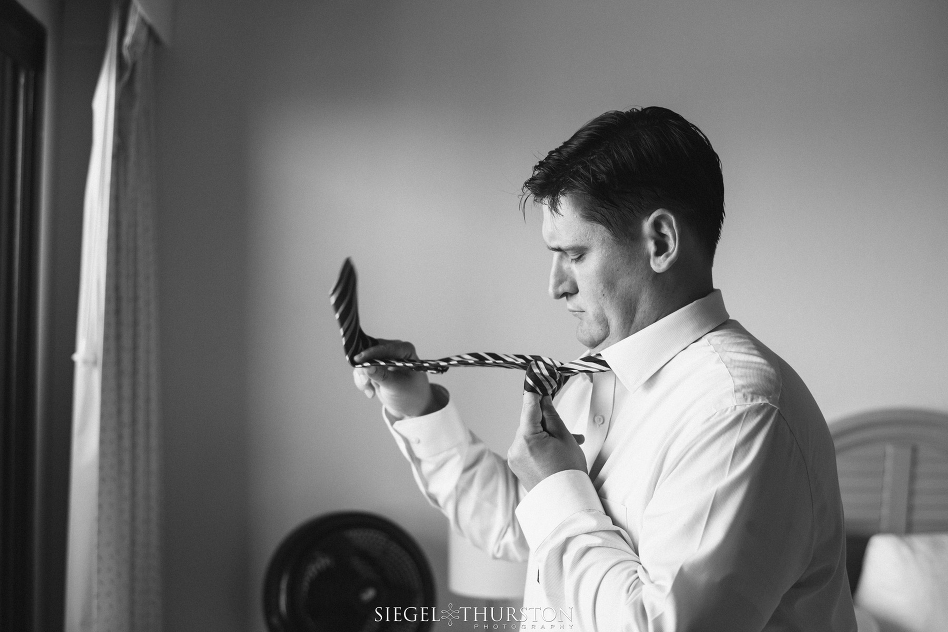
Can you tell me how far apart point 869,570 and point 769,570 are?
1758 millimetres

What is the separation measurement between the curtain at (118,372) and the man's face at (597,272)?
1360 mm

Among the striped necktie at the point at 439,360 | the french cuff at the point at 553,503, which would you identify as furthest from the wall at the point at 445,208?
the french cuff at the point at 553,503

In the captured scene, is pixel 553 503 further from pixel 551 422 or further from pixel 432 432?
pixel 432 432

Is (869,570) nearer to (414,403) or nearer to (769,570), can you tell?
(414,403)

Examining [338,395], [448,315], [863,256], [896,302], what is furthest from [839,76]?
[338,395]

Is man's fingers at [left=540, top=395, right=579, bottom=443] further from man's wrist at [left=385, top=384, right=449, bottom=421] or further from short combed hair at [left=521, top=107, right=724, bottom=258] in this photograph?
man's wrist at [left=385, top=384, right=449, bottom=421]

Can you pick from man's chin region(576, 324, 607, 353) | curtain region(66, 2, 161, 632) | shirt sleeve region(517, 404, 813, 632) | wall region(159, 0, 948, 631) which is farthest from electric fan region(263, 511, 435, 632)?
shirt sleeve region(517, 404, 813, 632)

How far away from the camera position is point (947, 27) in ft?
8.15

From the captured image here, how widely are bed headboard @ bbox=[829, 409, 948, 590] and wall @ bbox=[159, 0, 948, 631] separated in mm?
91

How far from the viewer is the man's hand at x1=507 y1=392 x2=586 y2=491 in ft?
3.05

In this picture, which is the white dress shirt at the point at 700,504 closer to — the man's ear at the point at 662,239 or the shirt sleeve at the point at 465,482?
the man's ear at the point at 662,239

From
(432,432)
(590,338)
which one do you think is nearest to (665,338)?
(590,338)

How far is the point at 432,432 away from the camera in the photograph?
1.34 m

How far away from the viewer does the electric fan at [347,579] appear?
82.3 inches
